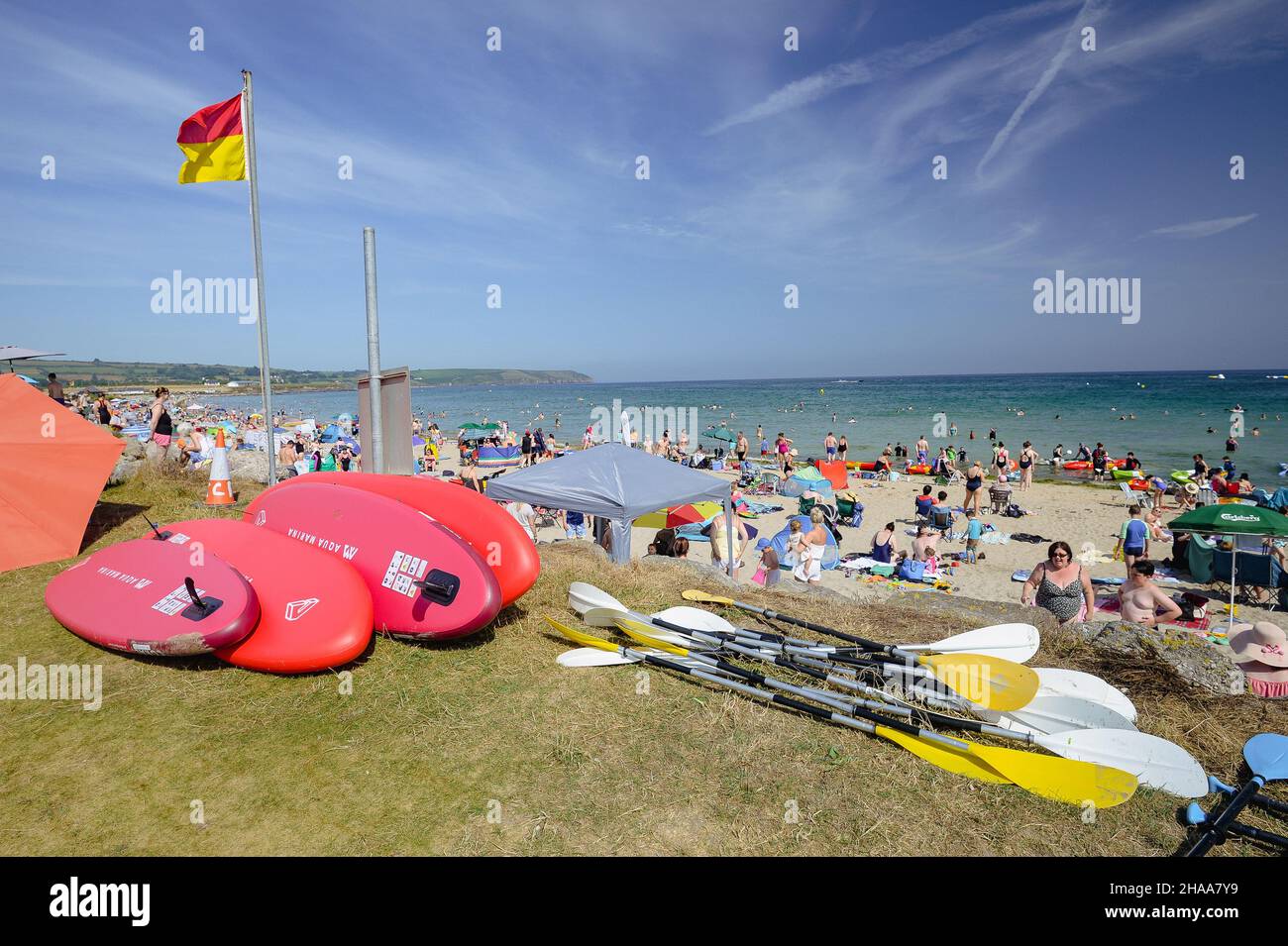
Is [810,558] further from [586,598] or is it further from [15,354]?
[15,354]

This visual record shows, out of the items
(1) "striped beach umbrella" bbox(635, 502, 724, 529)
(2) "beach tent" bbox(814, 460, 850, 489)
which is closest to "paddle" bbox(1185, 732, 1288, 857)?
(1) "striped beach umbrella" bbox(635, 502, 724, 529)

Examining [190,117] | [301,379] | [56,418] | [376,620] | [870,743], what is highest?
[301,379]

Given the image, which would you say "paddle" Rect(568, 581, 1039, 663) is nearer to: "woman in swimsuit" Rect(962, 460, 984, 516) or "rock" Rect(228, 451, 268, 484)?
"rock" Rect(228, 451, 268, 484)

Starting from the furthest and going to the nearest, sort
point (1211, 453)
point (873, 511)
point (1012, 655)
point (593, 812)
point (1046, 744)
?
point (1211, 453) < point (873, 511) < point (1012, 655) < point (1046, 744) < point (593, 812)

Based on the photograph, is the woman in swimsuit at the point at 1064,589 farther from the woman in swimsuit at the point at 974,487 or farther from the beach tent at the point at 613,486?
the woman in swimsuit at the point at 974,487

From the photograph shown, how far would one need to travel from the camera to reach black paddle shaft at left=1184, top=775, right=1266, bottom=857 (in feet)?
10.1

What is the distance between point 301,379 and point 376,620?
662 ft

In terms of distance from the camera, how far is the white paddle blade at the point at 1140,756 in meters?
3.67

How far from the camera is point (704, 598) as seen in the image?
659 centimetres

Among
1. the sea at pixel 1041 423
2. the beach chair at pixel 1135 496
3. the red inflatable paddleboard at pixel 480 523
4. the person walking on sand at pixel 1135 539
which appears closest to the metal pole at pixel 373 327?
the red inflatable paddleboard at pixel 480 523

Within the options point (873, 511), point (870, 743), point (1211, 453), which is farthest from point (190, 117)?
point (1211, 453)
